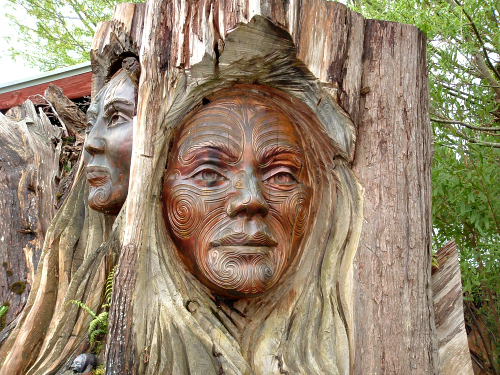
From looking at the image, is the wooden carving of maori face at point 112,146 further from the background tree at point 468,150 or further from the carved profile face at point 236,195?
the background tree at point 468,150

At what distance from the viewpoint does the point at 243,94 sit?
7.33 ft

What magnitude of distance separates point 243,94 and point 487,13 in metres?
2.12

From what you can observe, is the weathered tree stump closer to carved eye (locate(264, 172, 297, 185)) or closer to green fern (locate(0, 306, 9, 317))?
carved eye (locate(264, 172, 297, 185))

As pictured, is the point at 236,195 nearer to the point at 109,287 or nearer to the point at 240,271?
the point at 240,271

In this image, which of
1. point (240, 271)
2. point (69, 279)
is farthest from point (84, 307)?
point (240, 271)

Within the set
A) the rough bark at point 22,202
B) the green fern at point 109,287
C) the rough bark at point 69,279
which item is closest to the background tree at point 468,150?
the rough bark at point 69,279

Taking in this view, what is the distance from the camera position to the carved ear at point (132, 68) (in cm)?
221

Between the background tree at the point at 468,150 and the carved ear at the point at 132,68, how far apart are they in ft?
5.33

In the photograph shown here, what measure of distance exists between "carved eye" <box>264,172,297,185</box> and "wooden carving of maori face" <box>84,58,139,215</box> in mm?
753

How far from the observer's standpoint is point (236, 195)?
2.08m

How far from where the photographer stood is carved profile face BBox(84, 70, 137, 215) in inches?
98.3

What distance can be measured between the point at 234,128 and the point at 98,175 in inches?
32.0

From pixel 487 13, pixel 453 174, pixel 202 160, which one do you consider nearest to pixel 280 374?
pixel 202 160

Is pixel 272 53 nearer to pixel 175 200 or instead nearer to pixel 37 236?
pixel 175 200
